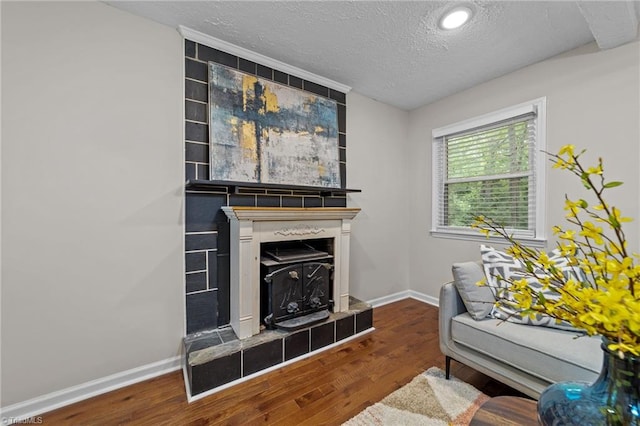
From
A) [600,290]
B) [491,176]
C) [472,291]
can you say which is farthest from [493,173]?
[600,290]

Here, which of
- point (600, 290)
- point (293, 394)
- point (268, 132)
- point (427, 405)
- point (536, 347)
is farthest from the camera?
point (268, 132)

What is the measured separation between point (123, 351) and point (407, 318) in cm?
245

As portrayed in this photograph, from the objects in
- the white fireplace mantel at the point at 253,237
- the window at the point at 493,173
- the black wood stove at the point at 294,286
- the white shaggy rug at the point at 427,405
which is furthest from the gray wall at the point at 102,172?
the white shaggy rug at the point at 427,405

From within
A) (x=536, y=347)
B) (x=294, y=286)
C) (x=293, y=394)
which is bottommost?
(x=293, y=394)

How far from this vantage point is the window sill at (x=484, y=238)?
222cm

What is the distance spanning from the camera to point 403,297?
325cm

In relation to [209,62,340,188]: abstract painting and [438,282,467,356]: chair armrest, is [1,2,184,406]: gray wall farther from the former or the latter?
[438,282,467,356]: chair armrest

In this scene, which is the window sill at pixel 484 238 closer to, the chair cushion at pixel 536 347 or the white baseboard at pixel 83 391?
the chair cushion at pixel 536 347

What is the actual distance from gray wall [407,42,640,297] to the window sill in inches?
2.2

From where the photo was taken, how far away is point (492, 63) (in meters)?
2.25

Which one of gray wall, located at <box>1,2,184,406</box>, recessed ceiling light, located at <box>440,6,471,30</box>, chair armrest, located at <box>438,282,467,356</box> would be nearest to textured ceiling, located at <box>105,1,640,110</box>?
recessed ceiling light, located at <box>440,6,471,30</box>

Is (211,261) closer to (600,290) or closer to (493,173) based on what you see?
(600,290)

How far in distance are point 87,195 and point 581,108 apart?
141 inches

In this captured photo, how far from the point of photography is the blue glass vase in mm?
616
